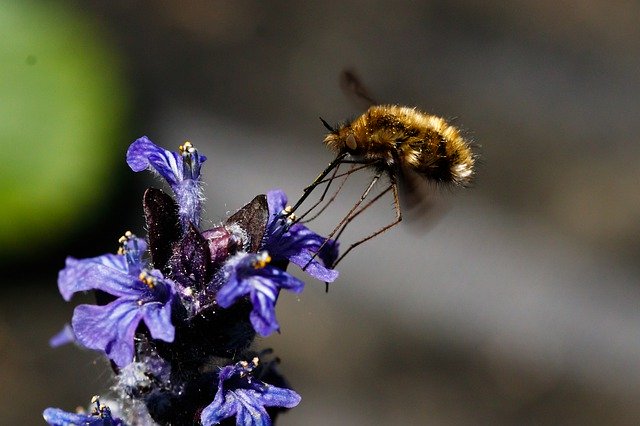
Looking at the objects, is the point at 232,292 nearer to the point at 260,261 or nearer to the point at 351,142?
the point at 260,261

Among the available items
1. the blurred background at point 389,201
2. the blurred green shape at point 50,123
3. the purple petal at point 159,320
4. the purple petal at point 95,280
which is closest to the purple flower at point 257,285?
the purple petal at point 159,320

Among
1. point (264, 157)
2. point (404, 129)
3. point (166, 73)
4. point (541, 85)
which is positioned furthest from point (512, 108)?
point (404, 129)

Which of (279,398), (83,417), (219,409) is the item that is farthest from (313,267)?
(83,417)

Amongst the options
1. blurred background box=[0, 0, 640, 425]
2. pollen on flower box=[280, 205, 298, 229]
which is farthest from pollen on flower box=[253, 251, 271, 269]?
blurred background box=[0, 0, 640, 425]

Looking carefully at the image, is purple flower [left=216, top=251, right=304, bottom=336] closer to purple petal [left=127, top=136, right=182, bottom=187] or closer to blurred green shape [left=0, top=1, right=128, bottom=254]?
purple petal [left=127, top=136, right=182, bottom=187]

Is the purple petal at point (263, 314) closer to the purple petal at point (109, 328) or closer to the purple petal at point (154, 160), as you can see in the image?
the purple petal at point (109, 328)

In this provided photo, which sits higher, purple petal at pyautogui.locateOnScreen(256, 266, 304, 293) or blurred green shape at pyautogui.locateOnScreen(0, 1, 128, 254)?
blurred green shape at pyautogui.locateOnScreen(0, 1, 128, 254)
